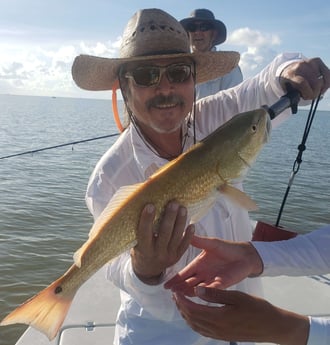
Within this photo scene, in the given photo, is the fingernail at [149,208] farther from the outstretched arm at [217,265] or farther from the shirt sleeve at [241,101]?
the shirt sleeve at [241,101]

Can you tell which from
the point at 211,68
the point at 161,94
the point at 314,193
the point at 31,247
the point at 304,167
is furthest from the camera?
the point at 304,167

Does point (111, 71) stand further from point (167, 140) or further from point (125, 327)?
point (125, 327)

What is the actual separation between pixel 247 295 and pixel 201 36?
4.52 metres

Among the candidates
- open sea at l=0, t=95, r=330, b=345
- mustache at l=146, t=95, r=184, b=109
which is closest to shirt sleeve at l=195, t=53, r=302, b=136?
mustache at l=146, t=95, r=184, b=109

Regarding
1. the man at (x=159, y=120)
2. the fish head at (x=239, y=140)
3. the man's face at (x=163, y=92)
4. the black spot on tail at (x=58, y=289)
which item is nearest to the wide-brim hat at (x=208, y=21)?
the man at (x=159, y=120)

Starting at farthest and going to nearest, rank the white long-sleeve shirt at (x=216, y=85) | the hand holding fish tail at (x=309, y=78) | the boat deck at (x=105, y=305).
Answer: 1. the white long-sleeve shirt at (x=216, y=85)
2. the boat deck at (x=105, y=305)
3. the hand holding fish tail at (x=309, y=78)

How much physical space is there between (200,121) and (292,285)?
249cm

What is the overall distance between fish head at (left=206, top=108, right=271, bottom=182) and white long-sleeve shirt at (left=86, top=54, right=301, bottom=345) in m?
0.55

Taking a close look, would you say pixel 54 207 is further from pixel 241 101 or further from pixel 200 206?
pixel 200 206

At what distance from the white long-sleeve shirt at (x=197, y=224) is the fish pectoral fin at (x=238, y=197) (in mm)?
473

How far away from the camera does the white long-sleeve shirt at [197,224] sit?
296cm

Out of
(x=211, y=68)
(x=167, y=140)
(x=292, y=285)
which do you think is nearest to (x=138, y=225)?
(x=167, y=140)

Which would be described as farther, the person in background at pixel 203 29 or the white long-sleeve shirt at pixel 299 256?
the person in background at pixel 203 29

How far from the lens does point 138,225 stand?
2371mm
